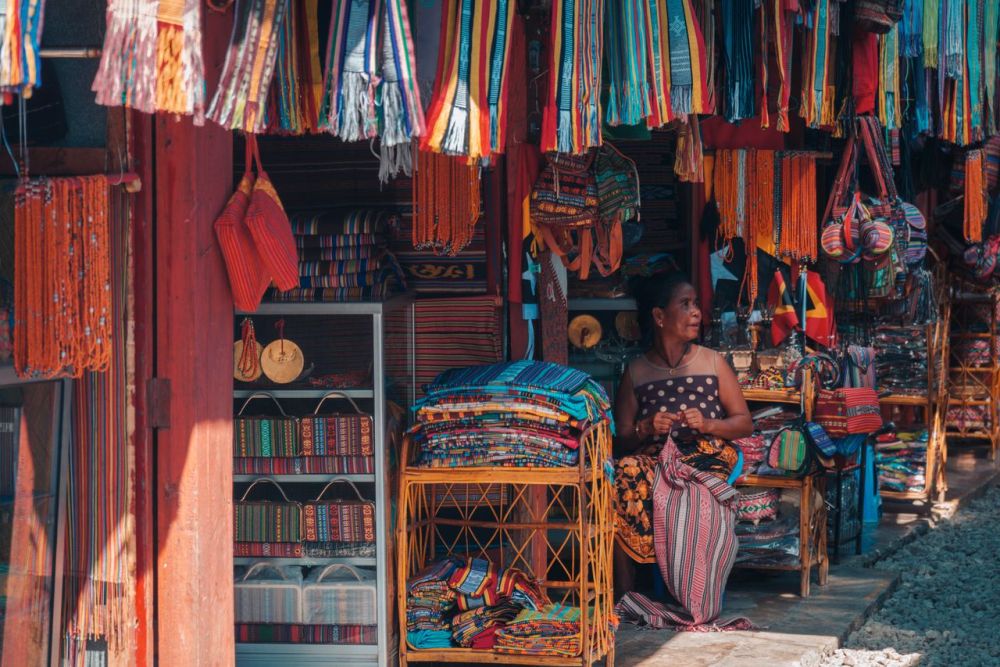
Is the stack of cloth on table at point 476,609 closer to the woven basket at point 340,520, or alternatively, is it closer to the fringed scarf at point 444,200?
the woven basket at point 340,520

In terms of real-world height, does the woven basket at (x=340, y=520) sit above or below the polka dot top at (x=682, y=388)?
below

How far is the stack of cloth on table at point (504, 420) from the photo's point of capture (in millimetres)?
5047

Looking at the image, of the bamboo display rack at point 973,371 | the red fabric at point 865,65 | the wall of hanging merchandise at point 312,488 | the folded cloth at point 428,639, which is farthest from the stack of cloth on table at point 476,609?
the bamboo display rack at point 973,371

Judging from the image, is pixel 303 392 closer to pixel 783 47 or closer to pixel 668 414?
pixel 668 414

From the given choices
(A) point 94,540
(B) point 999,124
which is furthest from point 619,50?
(B) point 999,124

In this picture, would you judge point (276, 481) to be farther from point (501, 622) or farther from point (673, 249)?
point (673, 249)

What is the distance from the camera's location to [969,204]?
956 cm

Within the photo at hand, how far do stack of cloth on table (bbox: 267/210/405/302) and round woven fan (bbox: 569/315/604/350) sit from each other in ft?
8.69

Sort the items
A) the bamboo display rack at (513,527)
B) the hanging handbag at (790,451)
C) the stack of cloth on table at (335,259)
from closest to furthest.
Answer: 1. the bamboo display rack at (513,527)
2. the stack of cloth on table at (335,259)
3. the hanging handbag at (790,451)

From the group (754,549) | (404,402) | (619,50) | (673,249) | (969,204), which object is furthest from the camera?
(969,204)

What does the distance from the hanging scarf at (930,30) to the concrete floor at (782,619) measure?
115 inches

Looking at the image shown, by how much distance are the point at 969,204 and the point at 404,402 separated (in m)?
5.62

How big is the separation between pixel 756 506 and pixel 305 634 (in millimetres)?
2788

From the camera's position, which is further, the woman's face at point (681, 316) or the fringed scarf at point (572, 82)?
the woman's face at point (681, 316)
